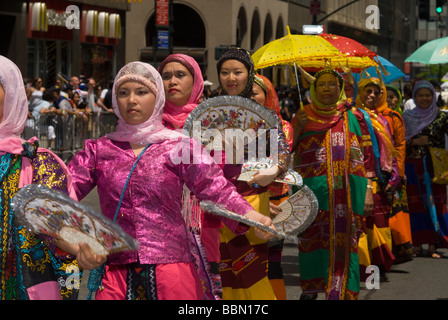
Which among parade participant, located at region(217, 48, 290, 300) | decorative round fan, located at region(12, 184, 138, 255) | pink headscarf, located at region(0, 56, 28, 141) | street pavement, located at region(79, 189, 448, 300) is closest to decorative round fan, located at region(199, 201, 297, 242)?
decorative round fan, located at region(12, 184, 138, 255)

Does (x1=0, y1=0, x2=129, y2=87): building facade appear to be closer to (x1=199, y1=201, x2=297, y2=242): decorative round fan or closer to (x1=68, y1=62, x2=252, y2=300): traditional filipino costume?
(x1=68, y1=62, x2=252, y2=300): traditional filipino costume

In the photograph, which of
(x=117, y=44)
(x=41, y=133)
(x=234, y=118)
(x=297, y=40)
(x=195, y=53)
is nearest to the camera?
(x=234, y=118)

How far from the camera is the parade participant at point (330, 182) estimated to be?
7.50 m

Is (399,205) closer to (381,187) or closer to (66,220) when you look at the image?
(381,187)

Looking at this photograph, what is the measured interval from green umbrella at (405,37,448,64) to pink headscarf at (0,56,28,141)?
26.8 ft

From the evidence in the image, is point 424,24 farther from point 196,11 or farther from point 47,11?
point 47,11

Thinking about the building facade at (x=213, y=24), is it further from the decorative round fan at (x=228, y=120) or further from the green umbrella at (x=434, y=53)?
the decorative round fan at (x=228, y=120)

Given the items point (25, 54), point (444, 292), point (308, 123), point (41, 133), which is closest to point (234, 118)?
point (308, 123)

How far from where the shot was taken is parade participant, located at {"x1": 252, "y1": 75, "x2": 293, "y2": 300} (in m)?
6.34

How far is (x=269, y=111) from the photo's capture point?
5.30m

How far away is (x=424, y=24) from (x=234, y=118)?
154m

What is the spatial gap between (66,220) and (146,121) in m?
0.81

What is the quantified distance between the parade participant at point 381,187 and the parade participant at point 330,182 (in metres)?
1.57

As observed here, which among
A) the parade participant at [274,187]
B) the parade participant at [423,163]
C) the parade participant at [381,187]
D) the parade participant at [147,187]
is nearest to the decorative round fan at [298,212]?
the parade participant at [147,187]
